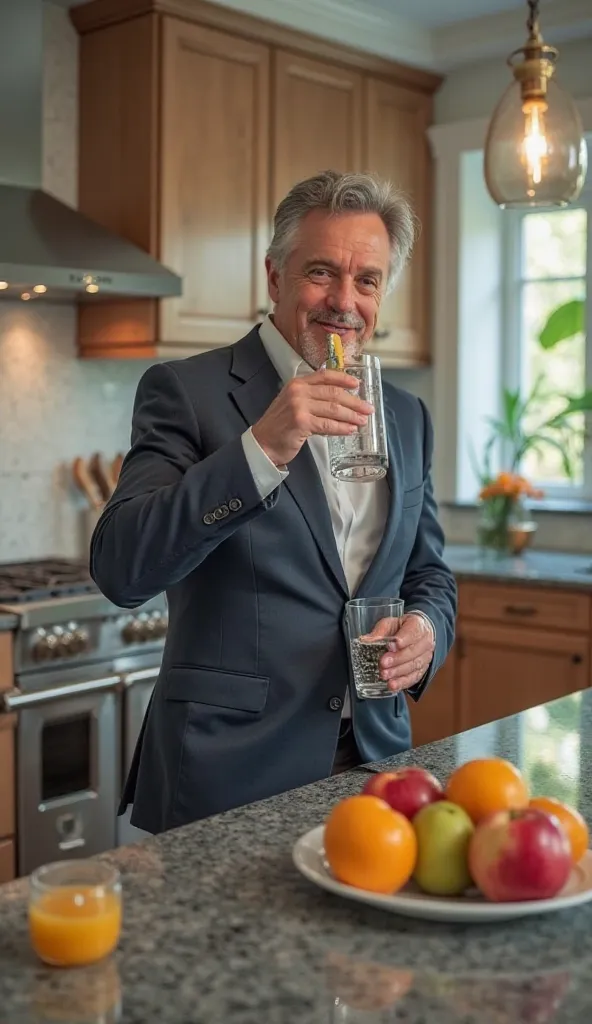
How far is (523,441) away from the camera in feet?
15.1

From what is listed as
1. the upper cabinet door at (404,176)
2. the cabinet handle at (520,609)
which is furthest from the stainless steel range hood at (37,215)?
the cabinet handle at (520,609)

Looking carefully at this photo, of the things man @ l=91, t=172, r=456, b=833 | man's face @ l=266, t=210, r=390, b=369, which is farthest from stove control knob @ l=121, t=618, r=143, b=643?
man's face @ l=266, t=210, r=390, b=369

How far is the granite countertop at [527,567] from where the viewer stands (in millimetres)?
3766

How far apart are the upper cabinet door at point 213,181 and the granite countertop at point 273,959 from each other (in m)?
2.58

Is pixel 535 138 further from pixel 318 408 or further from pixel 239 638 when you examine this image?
pixel 239 638

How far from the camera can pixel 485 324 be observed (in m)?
4.75

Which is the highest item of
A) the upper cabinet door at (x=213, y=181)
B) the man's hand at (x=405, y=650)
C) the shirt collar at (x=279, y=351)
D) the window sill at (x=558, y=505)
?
the upper cabinet door at (x=213, y=181)

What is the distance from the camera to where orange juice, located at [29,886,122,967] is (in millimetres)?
1021

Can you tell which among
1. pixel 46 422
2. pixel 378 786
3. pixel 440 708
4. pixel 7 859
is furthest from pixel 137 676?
pixel 378 786

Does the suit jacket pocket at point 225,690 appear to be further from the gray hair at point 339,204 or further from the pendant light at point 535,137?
the pendant light at point 535,137

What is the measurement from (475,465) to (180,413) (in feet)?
9.95

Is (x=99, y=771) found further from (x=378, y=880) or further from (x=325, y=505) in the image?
(x=378, y=880)

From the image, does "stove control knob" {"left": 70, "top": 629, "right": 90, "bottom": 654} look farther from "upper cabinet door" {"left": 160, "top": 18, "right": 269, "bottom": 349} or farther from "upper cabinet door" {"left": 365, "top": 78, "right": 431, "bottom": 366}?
"upper cabinet door" {"left": 365, "top": 78, "right": 431, "bottom": 366}

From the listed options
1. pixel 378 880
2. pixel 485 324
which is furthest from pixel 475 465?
pixel 378 880
